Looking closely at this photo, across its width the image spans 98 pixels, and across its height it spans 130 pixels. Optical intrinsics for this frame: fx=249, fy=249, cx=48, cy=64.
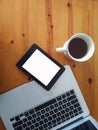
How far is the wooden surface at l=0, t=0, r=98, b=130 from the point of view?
830 millimetres

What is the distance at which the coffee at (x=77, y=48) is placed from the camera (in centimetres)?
83

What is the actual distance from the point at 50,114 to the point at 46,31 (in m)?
0.28

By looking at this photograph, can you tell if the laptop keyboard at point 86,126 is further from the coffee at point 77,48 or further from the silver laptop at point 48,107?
the coffee at point 77,48

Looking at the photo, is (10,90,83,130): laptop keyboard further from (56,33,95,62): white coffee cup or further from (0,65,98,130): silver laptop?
(56,33,95,62): white coffee cup

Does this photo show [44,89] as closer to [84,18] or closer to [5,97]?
[5,97]

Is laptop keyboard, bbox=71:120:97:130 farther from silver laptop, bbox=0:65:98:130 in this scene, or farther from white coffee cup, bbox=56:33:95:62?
white coffee cup, bbox=56:33:95:62

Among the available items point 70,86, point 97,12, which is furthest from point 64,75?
point 97,12

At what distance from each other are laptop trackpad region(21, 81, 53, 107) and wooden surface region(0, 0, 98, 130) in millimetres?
25

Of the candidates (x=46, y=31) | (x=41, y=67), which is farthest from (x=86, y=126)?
(x=46, y=31)

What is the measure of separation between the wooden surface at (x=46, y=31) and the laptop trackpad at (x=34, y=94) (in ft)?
0.08

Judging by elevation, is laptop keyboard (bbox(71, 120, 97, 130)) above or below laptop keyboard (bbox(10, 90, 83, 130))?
below

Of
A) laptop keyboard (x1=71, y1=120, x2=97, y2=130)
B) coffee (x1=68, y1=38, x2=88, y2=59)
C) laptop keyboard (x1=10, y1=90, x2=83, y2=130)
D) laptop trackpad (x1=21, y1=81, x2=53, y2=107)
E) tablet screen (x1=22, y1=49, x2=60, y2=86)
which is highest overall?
coffee (x1=68, y1=38, x2=88, y2=59)

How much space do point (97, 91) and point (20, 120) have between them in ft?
0.96

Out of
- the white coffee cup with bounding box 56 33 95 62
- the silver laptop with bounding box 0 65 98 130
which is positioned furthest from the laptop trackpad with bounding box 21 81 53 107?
the white coffee cup with bounding box 56 33 95 62
